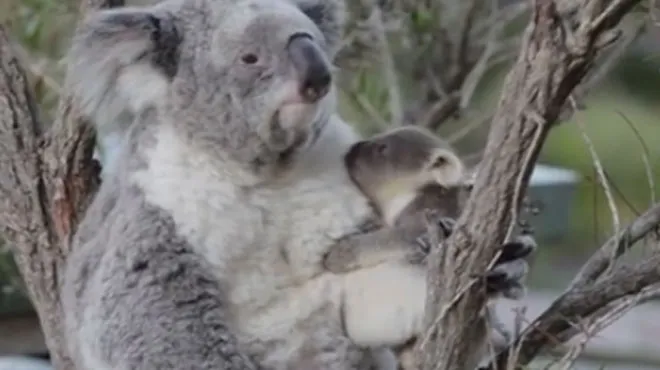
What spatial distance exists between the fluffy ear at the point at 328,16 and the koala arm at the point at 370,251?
26cm

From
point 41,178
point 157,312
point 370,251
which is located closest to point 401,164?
point 370,251

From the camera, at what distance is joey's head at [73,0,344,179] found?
146 cm

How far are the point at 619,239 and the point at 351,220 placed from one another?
35 centimetres

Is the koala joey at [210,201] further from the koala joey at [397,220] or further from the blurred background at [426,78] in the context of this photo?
the blurred background at [426,78]

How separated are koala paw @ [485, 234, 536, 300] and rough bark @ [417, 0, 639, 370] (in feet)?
0.26

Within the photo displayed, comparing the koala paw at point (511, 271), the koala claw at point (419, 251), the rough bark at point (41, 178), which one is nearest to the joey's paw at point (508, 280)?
the koala paw at point (511, 271)

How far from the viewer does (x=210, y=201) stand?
5.11 ft

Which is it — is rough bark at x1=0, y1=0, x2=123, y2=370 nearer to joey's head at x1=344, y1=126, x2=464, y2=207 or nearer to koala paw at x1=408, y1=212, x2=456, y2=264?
joey's head at x1=344, y1=126, x2=464, y2=207

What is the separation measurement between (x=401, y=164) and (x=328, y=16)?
0.23 m

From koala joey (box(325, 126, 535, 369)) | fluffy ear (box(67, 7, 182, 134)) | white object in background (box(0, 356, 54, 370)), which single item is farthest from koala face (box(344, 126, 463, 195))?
white object in background (box(0, 356, 54, 370))

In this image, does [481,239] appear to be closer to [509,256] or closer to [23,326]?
[509,256]

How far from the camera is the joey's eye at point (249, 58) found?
58.8 inches

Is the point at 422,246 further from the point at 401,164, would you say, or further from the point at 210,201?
the point at 210,201

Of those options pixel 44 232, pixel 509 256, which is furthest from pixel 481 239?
pixel 44 232
